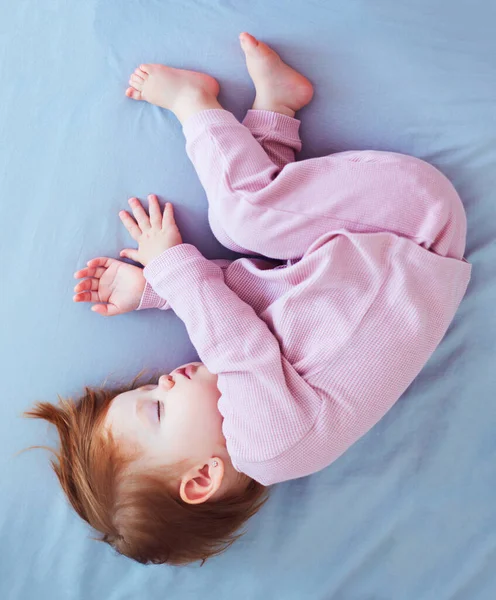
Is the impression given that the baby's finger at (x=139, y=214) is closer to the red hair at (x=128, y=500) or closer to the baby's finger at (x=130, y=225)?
the baby's finger at (x=130, y=225)

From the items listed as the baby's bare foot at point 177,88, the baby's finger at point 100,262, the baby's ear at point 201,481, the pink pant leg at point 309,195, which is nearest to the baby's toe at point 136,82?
the baby's bare foot at point 177,88

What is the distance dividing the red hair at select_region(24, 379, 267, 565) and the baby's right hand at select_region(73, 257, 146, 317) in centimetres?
16

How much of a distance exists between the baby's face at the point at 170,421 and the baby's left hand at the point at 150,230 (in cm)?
24

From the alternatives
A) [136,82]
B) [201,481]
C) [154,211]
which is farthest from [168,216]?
[201,481]

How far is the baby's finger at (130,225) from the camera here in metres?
1.08

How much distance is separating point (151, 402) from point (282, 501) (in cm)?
34

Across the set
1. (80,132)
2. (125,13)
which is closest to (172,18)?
(125,13)

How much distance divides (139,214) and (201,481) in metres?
0.50

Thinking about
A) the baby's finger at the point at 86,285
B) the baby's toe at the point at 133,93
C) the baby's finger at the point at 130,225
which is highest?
the baby's toe at the point at 133,93

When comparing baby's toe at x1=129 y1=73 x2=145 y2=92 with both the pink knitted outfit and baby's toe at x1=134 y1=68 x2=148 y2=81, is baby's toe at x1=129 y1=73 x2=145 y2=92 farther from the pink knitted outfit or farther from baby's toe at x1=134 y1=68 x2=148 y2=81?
the pink knitted outfit

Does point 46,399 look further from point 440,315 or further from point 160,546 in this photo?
point 440,315

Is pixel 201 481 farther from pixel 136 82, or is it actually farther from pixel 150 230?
pixel 136 82

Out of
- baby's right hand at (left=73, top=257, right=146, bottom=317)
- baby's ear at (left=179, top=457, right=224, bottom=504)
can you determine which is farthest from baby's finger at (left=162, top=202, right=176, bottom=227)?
baby's ear at (left=179, top=457, right=224, bottom=504)

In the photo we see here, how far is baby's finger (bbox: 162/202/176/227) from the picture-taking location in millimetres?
1065
